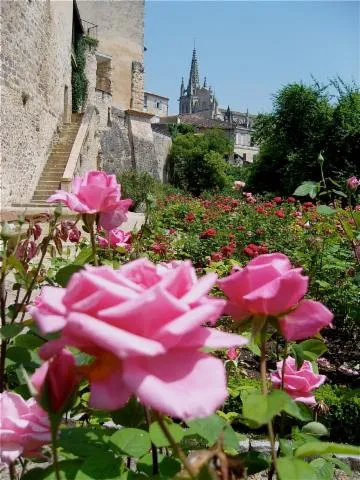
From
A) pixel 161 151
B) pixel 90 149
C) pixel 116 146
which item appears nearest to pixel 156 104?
pixel 161 151

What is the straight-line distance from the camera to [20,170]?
1085 centimetres

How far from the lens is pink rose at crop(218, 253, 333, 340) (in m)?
0.57

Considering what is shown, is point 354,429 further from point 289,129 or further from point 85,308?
point 289,129

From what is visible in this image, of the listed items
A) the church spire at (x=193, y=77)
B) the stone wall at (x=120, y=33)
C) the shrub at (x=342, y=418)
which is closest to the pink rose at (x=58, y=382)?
the shrub at (x=342, y=418)

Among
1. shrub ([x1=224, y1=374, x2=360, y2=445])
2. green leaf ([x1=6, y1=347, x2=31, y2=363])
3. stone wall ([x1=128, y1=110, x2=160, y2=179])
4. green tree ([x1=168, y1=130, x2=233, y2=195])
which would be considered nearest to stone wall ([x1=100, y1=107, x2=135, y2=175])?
stone wall ([x1=128, y1=110, x2=160, y2=179])

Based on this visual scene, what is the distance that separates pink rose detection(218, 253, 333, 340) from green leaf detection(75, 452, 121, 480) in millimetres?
239

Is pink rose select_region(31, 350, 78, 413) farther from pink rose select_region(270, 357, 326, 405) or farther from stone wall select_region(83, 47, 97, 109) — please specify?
stone wall select_region(83, 47, 97, 109)

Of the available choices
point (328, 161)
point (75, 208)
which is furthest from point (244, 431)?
point (328, 161)

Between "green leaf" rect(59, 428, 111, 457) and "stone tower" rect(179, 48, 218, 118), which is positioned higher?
"stone tower" rect(179, 48, 218, 118)

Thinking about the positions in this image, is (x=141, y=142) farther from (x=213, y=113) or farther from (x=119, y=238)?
(x=213, y=113)

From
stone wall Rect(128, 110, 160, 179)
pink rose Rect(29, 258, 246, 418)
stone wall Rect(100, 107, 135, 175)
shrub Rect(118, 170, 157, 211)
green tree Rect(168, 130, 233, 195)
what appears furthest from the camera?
green tree Rect(168, 130, 233, 195)

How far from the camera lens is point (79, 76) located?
18.8m

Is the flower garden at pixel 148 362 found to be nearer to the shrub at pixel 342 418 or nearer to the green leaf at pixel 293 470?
the green leaf at pixel 293 470

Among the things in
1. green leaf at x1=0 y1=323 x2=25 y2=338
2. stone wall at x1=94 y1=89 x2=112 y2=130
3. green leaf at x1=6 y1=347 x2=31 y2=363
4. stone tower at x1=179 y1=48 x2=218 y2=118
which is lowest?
green leaf at x1=6 y1=347 x2=31 y2=363
